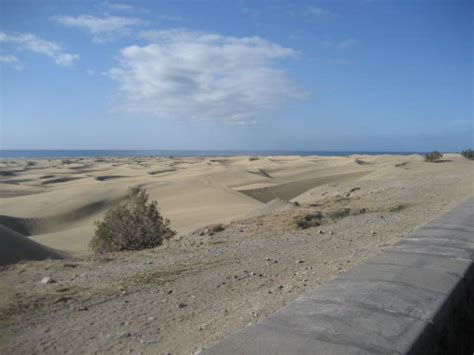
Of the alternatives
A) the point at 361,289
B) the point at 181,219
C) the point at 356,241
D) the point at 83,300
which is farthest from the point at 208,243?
the point at 181,219

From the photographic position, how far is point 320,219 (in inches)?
468

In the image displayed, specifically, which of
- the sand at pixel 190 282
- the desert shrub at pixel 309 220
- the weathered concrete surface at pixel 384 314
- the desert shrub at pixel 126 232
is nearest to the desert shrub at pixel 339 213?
the sand at pixel 190 282

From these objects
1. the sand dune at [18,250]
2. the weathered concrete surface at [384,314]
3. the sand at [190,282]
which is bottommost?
the sand dune at [18,250]

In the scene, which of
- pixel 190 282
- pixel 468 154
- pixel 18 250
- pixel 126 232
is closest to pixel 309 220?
pixel 126 232

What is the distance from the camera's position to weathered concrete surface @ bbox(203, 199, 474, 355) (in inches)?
98.9

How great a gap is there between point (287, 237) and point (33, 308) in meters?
5.52

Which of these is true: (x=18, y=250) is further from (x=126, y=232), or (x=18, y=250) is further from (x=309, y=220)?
(x=309, y=220)

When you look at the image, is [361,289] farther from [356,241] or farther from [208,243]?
[208,243]

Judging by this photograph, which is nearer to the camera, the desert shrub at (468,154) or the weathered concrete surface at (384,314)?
the weathered concrete surface at (384,314)

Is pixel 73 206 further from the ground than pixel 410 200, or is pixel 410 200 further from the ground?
pixel 410 200

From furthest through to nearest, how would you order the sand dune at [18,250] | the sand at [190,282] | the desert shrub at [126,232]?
the desert shrub at [126,232]
the sand dune at [18,250]
the sand at [190,282]

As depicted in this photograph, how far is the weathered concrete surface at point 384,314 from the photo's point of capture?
251 cm

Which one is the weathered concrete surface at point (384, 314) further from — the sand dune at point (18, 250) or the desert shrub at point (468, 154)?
the desert shrub at point (468, 154)

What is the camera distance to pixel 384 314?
294 centimetres
